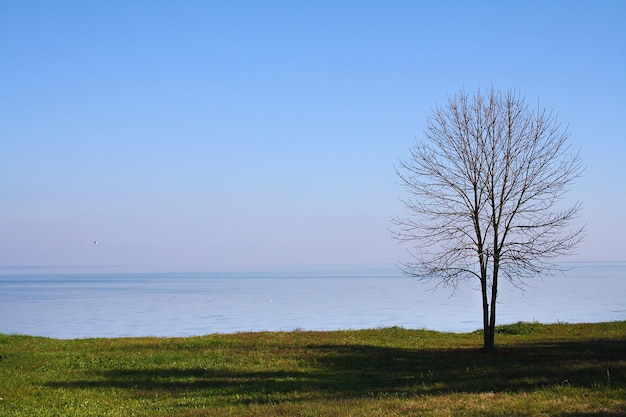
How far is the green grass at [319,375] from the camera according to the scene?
1327 cm

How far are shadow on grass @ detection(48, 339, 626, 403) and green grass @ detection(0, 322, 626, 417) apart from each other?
3 centimetres

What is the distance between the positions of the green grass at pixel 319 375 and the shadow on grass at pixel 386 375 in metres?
0.03

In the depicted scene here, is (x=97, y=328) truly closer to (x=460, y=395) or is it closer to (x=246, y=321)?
(x=246, y=321)

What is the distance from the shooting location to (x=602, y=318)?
42219mm

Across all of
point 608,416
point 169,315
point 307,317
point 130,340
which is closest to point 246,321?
point 307,317

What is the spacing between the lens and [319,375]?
18328 mm

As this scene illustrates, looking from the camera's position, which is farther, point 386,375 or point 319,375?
point 319,375

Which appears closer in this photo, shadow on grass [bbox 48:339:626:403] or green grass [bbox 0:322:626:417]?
green grass [bbox 0:322:626:417]

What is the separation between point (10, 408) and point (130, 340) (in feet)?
42.9

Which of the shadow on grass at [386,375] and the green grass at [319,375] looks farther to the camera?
the shadow on grass at [386,375]

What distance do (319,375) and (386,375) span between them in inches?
67.2

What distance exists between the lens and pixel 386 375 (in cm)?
1803

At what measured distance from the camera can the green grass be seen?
43.5 ft

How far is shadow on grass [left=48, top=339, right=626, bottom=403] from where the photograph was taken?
50.1ft
